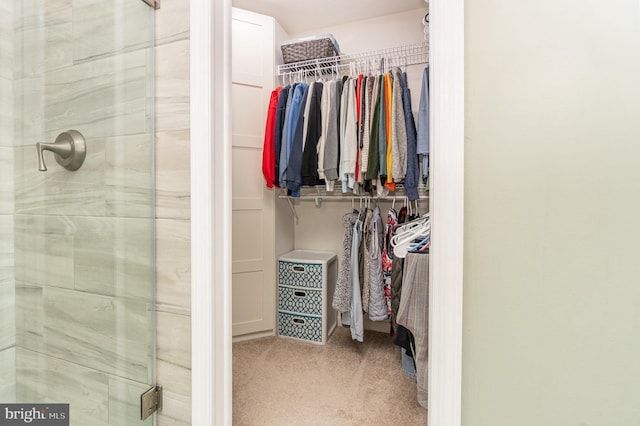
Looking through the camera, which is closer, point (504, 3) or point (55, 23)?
point (504, 3)

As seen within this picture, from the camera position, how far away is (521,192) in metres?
0.66

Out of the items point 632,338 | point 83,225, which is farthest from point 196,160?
point 632,338

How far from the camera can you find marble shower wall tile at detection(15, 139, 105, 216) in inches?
36.9

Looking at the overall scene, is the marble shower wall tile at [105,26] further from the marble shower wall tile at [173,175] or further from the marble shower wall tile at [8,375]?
the marble shower wall tile at [8,375]

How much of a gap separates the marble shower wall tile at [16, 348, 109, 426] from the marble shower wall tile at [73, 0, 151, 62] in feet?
3.33

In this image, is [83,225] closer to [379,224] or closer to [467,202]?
[467,202]

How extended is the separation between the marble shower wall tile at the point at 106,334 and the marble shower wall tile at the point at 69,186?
278mm

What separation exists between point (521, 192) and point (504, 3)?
429 millimetres

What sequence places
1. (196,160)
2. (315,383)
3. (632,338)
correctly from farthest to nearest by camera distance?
1. (315,383)
2. (196,160)
3. (632,338)

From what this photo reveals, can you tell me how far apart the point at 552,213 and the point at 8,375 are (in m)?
1.70

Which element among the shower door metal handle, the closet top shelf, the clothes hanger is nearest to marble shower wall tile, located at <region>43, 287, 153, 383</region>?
the shower door metal handle

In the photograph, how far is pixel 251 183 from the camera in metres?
2.38

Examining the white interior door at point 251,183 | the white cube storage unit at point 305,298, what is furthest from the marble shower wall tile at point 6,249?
the white cube storage unit at point 305,298

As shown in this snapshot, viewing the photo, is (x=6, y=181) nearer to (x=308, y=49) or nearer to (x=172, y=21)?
(x=172, y=21)
